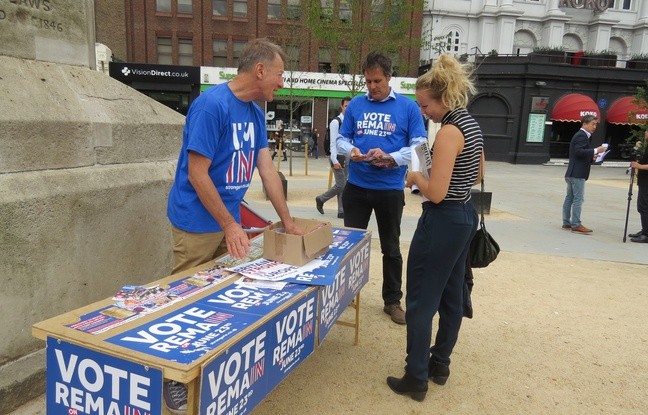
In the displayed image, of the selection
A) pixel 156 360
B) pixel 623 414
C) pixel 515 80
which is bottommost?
pixel 623 414

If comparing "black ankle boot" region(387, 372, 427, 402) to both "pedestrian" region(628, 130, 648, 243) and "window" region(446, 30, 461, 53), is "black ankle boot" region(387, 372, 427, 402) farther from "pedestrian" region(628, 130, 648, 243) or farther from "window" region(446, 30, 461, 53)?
"window" region(446, 30, 461, 53)

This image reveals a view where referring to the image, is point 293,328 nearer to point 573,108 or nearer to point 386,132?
point 386,132

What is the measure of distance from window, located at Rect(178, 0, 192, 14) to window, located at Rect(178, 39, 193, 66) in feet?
5.27

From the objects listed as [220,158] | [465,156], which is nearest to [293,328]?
[220,158]

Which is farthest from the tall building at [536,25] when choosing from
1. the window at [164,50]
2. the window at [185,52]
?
the window at [164,50]

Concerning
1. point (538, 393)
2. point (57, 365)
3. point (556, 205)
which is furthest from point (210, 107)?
point (556, 205)

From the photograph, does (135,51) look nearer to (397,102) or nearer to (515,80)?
(515,80)

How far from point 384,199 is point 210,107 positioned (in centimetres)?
183

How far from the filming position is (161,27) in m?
26.2

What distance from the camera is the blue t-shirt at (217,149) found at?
2.32 meters

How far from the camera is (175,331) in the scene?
5.45 feet

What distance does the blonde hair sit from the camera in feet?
8.30

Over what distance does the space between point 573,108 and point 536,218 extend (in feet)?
58.5

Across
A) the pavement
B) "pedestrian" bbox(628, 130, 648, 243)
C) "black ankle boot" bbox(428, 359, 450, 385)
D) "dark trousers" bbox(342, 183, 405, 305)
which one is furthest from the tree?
"black ankle boot" bbox(428, 359, 450, 385)
